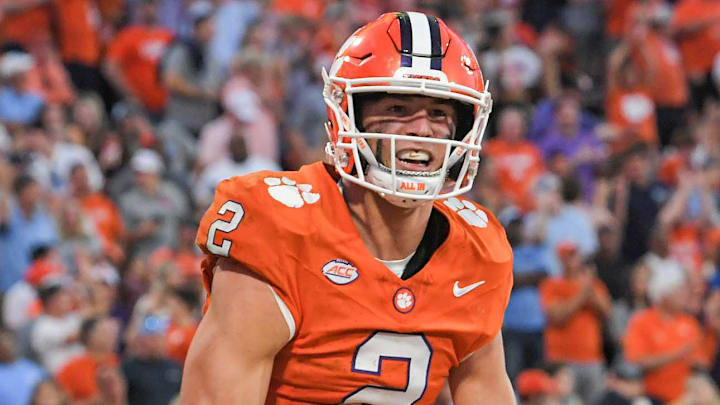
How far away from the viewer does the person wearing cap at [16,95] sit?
782 cm

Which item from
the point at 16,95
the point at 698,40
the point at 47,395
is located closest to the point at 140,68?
the point at 16,95

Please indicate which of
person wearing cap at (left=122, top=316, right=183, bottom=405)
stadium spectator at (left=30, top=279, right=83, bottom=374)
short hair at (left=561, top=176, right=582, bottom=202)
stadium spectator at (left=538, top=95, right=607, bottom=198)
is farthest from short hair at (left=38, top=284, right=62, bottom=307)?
stadium spectator at (left=538, top=95, right=607, bottom=198)

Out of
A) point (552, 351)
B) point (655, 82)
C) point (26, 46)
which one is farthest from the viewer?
point (655, 82)

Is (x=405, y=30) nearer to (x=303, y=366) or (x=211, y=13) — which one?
(x=303, y=366)

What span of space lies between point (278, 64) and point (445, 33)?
6250 millimetres

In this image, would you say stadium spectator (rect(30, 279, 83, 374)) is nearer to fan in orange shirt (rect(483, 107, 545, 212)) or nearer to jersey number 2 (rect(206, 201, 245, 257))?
fan in orange shirt (rect(483, 107, 545, 212))

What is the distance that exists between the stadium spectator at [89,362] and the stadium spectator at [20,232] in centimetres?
93

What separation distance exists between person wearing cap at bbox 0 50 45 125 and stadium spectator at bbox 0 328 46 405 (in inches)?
83.5

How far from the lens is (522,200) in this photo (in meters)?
8.42

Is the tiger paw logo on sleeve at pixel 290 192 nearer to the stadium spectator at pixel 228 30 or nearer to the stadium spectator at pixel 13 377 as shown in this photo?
the stadium spectator at pixel 13 377

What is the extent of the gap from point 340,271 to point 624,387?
4747 millimetres

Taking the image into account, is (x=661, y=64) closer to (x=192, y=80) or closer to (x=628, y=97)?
(x=628, y=97)

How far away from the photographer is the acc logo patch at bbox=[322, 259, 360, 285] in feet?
8.59

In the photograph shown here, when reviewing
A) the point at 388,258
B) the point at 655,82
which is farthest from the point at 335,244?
the point at 655,82
